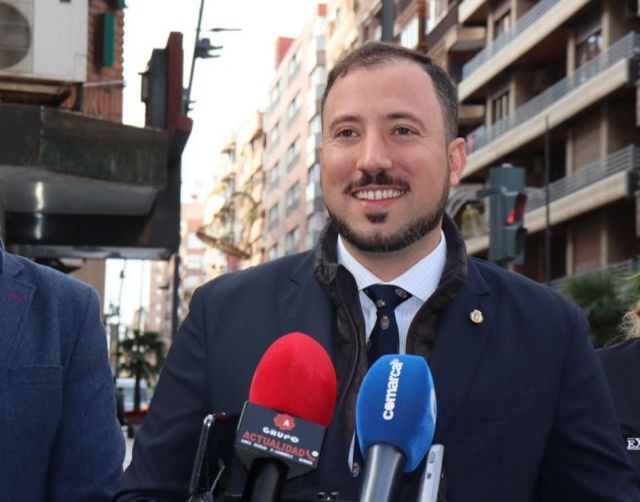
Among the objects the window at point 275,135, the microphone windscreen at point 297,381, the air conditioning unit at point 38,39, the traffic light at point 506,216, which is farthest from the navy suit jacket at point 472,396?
the window at point 275,135

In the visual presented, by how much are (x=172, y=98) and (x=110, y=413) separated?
14766 mm

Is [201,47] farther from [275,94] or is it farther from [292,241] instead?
[275,94]

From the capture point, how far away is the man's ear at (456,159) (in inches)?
149

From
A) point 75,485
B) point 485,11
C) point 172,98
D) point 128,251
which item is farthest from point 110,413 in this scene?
point 485,11

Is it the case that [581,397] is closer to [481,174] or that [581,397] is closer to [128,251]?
[128,251]

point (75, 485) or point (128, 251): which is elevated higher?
point (128, 251)

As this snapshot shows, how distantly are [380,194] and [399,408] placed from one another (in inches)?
39.4

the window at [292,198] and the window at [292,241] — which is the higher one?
the window at [292,198]

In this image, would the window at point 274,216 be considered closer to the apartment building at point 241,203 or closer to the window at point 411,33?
the apartment building at point 241,203

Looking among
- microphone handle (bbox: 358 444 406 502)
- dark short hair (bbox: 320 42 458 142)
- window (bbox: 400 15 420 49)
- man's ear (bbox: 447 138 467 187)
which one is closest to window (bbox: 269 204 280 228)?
window (bbox: 400 15 420 49)

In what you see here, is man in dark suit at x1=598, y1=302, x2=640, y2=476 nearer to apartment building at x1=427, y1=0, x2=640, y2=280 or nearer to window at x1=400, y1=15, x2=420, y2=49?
apartment building at x1=427, y1=0, x2=640, y2=280

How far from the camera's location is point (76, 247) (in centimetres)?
2012

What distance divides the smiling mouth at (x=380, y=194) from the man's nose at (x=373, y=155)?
0.06m

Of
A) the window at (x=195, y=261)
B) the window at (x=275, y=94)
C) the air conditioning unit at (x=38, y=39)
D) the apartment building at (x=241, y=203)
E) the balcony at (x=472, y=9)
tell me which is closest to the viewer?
the air conditioning unit at (x=38, y=39)
